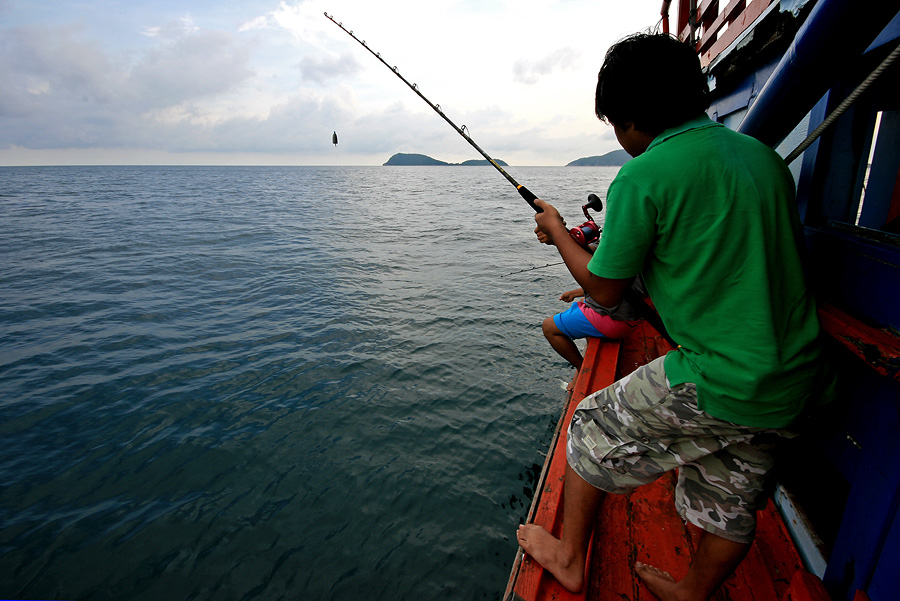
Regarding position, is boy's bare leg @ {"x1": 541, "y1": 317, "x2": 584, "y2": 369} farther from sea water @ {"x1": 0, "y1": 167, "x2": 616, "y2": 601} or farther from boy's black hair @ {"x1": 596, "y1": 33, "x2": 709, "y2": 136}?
boy's black hair @ {"x1": 596, "y1": 33, "x2": 709, "y2": 136}

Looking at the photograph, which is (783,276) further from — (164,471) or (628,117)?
(164,471)

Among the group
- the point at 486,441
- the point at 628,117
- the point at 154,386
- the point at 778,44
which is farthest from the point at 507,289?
the point at 628,117

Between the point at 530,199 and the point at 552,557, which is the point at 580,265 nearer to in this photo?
the point at 530,199

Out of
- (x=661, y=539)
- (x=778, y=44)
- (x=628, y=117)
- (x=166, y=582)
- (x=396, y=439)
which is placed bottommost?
(x=166, y=582)

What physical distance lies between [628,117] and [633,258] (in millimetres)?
481

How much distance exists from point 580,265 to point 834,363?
3.10 feet

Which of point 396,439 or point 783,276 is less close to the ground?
point 783,276

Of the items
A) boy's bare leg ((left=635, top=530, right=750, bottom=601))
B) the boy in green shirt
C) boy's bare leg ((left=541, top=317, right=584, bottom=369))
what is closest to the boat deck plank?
boy's bare leg ((left=635, top=530, right=750, bottom=601))

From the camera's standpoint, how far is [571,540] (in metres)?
1.82

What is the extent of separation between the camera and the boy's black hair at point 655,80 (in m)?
1.36

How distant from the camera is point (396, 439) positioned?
14.9ft

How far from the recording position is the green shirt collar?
4.28 ft

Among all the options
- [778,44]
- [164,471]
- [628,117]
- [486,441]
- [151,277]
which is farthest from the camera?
[151,277]

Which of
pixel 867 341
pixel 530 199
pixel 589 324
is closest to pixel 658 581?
pixel 867 341
